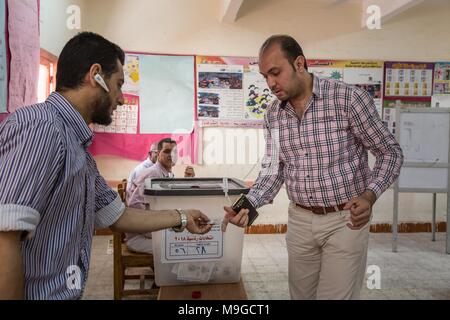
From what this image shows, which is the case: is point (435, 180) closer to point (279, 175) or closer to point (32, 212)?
point (279, 175)

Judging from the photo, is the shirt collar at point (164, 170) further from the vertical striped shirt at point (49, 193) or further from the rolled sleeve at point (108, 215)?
the vertical striped shirt at point (49, 193)

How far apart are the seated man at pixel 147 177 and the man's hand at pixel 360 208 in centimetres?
108

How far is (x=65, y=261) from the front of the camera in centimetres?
96

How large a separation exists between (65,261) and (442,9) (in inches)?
204

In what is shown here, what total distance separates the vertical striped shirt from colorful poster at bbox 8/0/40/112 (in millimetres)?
862

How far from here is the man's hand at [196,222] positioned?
56.5 inches

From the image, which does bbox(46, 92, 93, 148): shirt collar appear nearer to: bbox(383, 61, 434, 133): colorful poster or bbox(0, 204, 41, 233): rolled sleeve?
bbox(0, 204, 41, 233): rolled sleeve

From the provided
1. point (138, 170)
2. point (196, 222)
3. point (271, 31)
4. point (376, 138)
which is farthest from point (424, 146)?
point (196, 222)

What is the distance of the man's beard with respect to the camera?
41.5 inches

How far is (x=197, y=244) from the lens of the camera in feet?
5.96

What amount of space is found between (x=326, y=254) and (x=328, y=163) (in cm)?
35

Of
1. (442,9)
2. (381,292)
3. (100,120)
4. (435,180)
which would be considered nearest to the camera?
(100,120)

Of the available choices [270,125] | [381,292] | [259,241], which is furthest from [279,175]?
[259,241]

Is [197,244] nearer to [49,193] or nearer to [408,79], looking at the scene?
[49,193]
